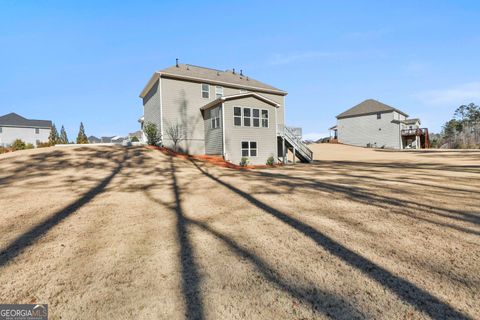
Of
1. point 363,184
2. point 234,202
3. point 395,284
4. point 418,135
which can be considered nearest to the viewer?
point 395,284

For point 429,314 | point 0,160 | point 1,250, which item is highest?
point 0,160

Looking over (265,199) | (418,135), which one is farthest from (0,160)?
(418,135)

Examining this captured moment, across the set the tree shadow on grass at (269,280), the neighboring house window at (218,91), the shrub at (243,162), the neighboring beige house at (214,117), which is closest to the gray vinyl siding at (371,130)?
the neighboring beige house at (214,117)

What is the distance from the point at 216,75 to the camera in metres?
21.5

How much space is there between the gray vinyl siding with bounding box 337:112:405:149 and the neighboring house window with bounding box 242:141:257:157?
96.2ft

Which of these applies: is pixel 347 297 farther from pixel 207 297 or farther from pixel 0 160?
pixel 0 160

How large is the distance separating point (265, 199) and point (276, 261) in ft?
8.70

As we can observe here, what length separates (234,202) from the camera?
17.8 feet

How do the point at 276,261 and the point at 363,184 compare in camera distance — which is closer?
the point at 276,261

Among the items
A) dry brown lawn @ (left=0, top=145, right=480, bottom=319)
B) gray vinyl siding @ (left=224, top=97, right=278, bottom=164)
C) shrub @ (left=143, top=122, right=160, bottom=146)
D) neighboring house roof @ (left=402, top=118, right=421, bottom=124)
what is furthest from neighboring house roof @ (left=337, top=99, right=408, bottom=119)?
dry brown lawn @ (left=0, top=145, right=480, bottom=319)

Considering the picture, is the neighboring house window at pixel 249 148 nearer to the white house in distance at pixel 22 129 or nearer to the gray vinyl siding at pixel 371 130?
the gray vinyl siding at pixel 371 130

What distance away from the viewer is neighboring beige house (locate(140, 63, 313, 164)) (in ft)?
57.0

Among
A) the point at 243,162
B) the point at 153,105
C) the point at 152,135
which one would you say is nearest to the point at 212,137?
the point at 243,162

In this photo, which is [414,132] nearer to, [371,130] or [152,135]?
[371,130]
